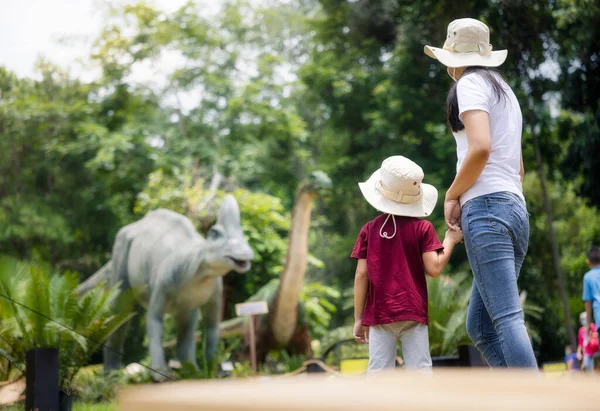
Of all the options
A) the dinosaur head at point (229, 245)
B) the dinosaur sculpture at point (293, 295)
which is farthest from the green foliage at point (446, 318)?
the dinosaur sculpture at point (293, 295)

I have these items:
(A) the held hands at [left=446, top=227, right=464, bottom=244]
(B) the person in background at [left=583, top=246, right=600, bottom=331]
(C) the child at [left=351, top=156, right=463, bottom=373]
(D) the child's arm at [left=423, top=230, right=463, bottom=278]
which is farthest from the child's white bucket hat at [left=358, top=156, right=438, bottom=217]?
(B) the person in background at [left=583, top=246, right=600, bottom=331]

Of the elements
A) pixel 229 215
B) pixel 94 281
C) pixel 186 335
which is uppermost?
pixel 229 215

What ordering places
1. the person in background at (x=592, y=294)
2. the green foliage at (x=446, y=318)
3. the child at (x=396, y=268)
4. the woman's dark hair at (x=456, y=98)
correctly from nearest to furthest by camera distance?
1. the woman's dark hair at (x=456, y=98)
2. the child at (x=396, y=268)
3. the person in background at (x=592, y=294)
4. the green foliage at (x=446, y=318)

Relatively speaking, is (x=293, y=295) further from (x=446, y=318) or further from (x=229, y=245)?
(x=446, y=318)

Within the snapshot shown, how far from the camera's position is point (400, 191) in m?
3.48

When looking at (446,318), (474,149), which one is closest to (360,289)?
(474,149)

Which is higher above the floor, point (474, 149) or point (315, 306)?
point (474, 149)

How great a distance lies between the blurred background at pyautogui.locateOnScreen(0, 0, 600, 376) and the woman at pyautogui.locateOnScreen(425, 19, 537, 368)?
1245cm

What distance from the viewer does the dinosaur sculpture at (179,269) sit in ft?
29.5

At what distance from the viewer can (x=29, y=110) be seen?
1842 cm

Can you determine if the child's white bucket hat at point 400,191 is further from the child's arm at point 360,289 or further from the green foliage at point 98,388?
the green foliage at point 98,388

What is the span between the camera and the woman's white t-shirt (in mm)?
2922

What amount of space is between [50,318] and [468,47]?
3.05 meters

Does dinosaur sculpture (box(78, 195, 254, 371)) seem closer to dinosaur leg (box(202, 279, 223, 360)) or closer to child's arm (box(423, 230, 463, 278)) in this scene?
dinosaur leg (box(202, 279, 223, 360))
